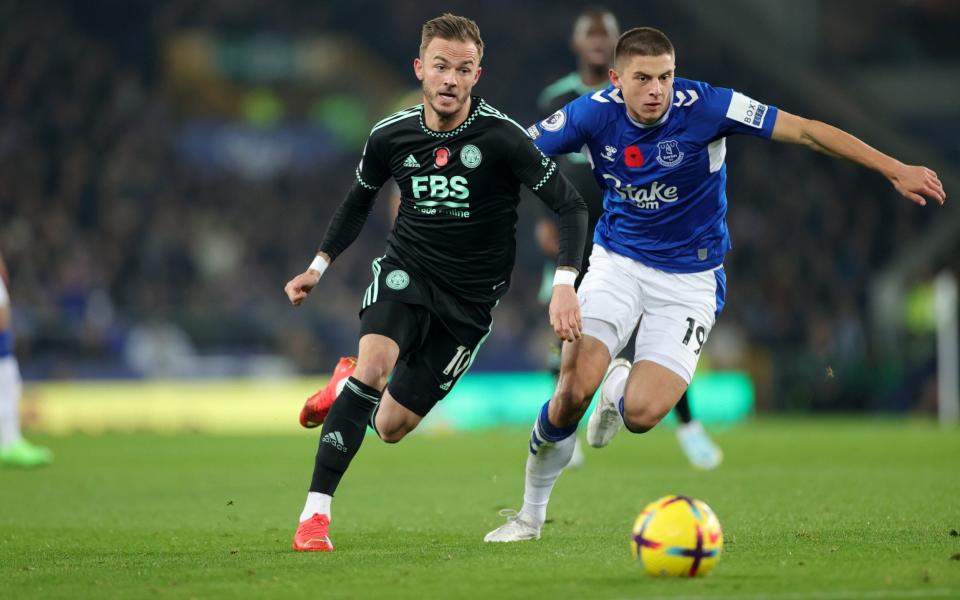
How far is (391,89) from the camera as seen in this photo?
2917 cm

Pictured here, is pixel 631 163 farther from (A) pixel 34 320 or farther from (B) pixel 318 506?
(A) pixel 34 320

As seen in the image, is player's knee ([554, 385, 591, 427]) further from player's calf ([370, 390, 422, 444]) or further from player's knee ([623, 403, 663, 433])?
player's calf ([370, 390, 422, 444])

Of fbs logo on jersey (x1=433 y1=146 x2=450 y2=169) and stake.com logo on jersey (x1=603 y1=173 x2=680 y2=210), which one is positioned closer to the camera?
fbs logo on jersey (x1=433 y1=146 x2=450 y2=169)

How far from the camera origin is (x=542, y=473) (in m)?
6.88

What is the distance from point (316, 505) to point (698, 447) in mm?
5334

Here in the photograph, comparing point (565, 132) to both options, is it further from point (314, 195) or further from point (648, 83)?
point (314, 195)

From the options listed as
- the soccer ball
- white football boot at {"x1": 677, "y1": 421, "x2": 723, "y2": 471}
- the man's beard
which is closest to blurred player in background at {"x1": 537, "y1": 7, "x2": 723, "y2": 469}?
white football boot at {"x1": 677, "y1": 421, "x2": 723, "y2": 471}

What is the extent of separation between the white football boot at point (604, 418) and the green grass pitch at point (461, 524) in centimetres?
48

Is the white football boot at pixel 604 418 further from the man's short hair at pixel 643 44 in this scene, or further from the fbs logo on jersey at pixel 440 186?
the man's short hair at pixel 643 44

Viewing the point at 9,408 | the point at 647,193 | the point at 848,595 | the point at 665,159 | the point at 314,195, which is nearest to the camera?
the point at 848,595

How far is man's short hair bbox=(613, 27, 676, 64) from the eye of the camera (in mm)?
6785

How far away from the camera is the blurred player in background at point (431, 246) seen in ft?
21.2

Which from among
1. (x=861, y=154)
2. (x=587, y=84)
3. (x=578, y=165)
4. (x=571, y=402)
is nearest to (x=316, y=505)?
(x=571, y=402)

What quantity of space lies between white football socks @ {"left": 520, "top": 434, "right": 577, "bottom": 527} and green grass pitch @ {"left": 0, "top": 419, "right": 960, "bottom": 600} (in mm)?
234
